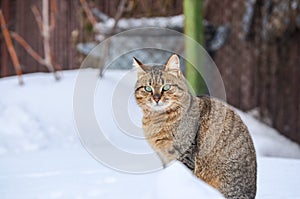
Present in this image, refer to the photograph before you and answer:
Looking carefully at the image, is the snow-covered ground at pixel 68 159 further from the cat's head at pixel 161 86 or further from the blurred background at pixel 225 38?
the blurred background at pixel 225 38

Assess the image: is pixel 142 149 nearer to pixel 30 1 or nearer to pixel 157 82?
pixel 157 82

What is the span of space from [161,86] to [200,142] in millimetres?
256

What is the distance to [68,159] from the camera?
3.04m

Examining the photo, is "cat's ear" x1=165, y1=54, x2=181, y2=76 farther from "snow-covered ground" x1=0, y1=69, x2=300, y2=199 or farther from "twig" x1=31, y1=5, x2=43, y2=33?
"twig" x1=31, y1=5, x2=43, y2=33

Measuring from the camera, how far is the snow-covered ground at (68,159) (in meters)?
1.98

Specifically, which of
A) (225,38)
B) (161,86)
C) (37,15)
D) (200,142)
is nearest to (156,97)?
(161,86)

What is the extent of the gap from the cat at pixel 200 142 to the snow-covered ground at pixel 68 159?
0.22 feet

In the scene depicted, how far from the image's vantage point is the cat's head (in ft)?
5.77

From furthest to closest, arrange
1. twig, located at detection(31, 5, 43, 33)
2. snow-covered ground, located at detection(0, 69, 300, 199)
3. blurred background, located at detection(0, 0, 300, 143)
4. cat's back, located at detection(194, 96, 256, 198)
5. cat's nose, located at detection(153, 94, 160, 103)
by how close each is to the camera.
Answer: twig, located at detection(31, 5, 43, 33)
blurred background, located at detection(0, 0, 300, 143)
snow-covered ground, located at detection(0, 69, 300, 199)
cat's back, located at detection(194, 96, 256, 198)
cat's nose, located at detection(153, 94, 160, 103)

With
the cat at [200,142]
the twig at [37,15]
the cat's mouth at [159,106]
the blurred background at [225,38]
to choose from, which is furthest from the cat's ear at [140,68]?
the twig at [37,15]

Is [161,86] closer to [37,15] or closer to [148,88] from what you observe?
[148,88]

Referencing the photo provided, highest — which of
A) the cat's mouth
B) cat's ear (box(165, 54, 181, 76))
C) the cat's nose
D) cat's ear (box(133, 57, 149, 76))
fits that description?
cat's ear (box(165, 54, 181, 76))

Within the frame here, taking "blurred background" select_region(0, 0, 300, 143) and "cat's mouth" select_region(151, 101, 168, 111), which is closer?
"cat's mouth" select_region(151, 101, 168, 111)

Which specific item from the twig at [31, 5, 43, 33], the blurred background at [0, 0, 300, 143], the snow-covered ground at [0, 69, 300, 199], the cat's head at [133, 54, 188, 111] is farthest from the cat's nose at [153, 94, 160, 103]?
the twig at [31, 5, 43, 33]
